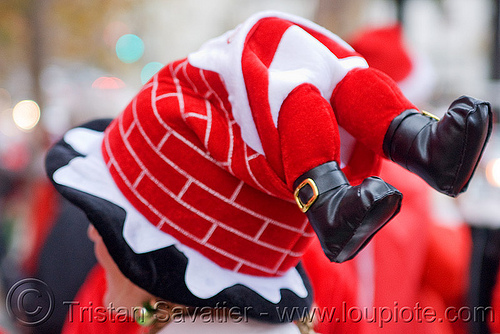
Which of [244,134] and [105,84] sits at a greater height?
[244,134]

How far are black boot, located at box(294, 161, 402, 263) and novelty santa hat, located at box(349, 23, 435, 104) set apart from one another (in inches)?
72.3

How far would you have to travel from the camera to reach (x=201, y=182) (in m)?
1.13

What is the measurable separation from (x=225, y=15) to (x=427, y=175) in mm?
14367

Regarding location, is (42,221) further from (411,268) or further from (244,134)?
(244,134)

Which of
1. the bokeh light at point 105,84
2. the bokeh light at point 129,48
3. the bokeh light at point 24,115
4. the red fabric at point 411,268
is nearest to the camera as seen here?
the red fabric at point 411,268

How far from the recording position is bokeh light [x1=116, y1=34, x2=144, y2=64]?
14875 millimetres

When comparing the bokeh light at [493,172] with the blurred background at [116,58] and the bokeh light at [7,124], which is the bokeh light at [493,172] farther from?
the bokeh light at [7,124]

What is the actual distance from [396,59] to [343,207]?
2018 millimetres

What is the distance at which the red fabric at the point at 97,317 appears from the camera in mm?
1482

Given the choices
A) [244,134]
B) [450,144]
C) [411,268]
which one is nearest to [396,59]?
[411,268]

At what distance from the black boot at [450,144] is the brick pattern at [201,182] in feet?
0.94

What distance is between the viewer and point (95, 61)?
52.4 ft

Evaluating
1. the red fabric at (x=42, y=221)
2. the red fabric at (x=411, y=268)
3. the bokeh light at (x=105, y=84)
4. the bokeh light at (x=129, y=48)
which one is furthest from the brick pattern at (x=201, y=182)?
the bokeh light at (x=129, y=48)

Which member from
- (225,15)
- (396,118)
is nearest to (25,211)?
(396,118)
